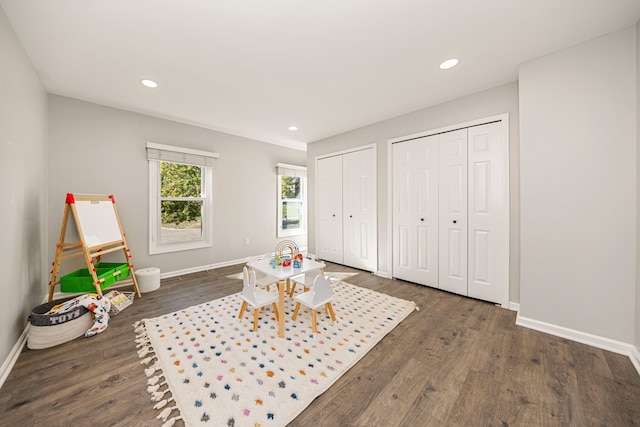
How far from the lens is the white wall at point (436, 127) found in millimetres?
2518

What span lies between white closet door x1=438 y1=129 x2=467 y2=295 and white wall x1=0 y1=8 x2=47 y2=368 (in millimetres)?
4064

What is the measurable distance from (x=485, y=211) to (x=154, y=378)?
3417 mm

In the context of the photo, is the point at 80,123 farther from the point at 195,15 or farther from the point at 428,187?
the point at 428,187

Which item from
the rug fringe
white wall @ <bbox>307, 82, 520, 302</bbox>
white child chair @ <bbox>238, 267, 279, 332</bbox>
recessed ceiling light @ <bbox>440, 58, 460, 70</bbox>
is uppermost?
recessed ceiling light @ <bbox>440, 58, 460, 70</bbox>

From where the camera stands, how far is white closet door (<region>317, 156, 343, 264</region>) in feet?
14.4

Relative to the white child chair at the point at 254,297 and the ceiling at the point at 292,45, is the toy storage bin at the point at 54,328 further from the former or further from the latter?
the ceiling at the point at 292,45

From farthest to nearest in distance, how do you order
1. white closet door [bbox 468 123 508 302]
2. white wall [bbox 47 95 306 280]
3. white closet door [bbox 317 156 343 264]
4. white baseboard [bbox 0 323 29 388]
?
white closet door [bbox 317 156 343 264] < white wall [bbox 47 95 306 280] < white closet door [bbox 468 123 508 302] < white baseboard [bbox 0 323 29 388]

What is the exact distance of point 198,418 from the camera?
1.25 meters

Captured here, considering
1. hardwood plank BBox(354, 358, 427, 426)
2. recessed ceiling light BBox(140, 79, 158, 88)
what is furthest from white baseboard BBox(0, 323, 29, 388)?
recessed ceiling light BBox(140, 79, 158, 88)

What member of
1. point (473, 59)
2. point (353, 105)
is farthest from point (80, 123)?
point (473, 59)

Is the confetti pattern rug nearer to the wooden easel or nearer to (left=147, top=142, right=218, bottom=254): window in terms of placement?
the wooden easel

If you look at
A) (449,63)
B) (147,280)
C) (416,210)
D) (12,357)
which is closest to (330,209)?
(416,210)

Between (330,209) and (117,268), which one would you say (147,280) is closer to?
(117,268)

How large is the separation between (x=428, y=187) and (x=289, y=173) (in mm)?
3040
